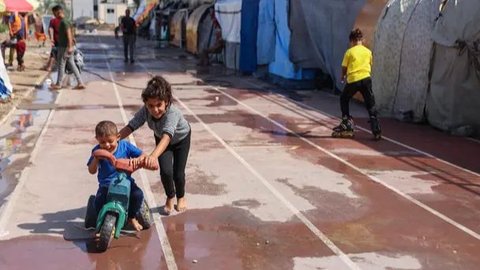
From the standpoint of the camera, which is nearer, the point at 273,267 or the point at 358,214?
the point at 273,267

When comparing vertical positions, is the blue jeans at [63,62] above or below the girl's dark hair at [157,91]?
below

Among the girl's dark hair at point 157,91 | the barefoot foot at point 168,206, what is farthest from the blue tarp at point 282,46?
the girl's dark hair at point 157,91

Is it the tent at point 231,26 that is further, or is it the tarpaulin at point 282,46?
the tent at point 231,26

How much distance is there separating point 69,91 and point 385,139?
8.18m

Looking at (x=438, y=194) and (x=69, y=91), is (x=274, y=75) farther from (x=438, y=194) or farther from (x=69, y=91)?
(x=438, y=194)

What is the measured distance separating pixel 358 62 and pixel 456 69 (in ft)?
6.41

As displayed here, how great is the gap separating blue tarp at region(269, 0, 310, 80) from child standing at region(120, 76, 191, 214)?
10.5 meters

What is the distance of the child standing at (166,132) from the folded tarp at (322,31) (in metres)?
9.46

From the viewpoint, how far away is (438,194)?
6.87m

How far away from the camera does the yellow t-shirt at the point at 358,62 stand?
31.6 ft

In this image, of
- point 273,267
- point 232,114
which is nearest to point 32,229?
point 273,267

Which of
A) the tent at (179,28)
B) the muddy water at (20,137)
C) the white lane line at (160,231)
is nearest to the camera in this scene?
the white lane line at (160,231)

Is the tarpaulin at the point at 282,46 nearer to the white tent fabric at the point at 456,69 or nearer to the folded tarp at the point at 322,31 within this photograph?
the folded tarp at the point at 322,31

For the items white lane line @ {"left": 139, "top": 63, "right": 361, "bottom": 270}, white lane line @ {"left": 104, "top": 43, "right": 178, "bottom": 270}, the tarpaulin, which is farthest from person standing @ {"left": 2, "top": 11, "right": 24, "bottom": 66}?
white lane line @ {"left": 104, "top": 43, "right": 178, "bottom": 270}
